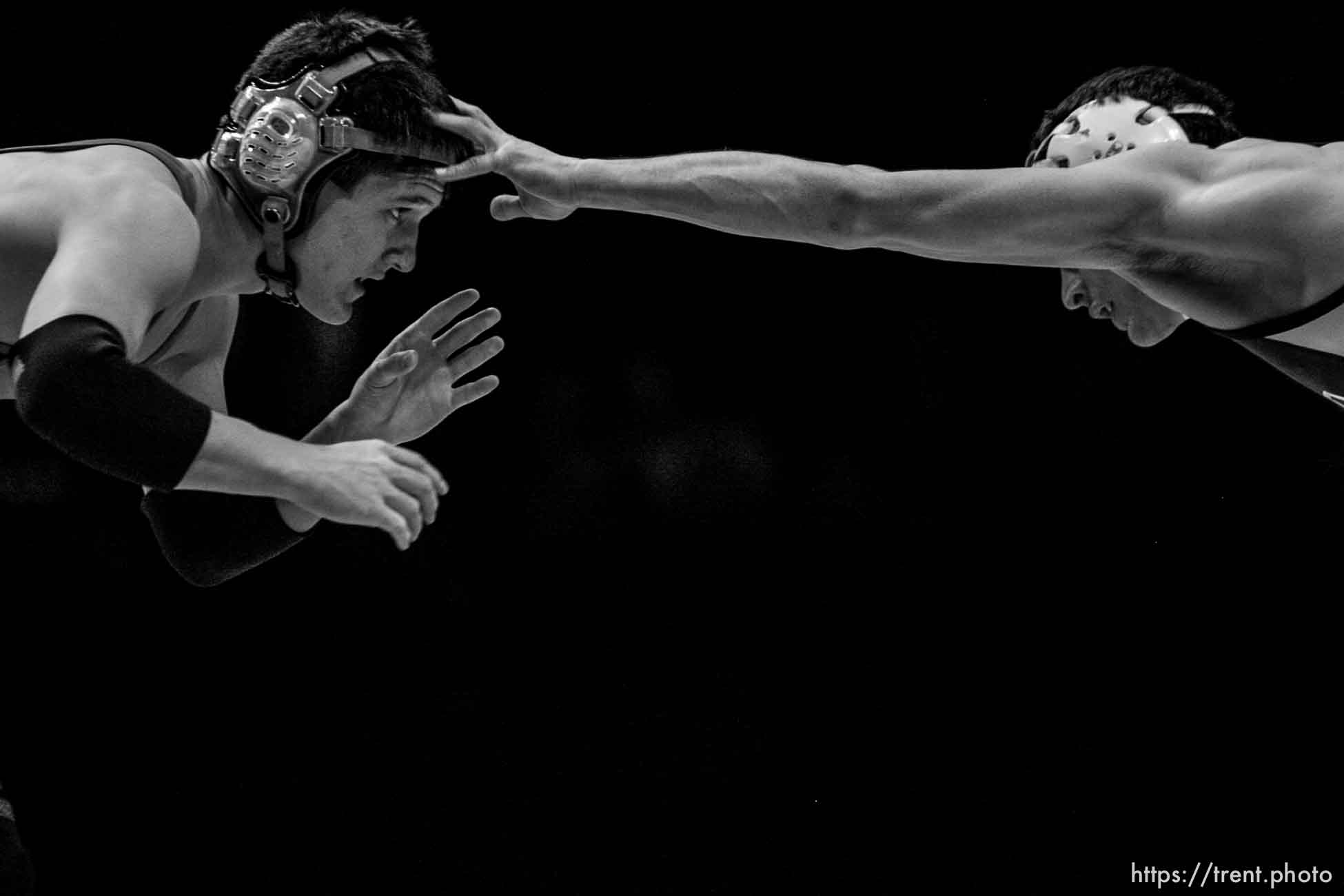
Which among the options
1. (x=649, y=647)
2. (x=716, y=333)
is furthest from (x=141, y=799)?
(x=716, y=333)

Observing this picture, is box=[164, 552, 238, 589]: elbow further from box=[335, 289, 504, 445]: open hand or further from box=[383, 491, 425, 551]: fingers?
box=[383, 491, 425, 551]: fingers

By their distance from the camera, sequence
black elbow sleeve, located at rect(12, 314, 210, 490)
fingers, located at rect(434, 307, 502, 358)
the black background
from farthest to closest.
Answer: the black background
fingers, located at rect(434, 307, 502, 358)
black elbow sleeve, located at rect(12, 314, 210, 490)

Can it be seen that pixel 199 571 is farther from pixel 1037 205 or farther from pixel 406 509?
pixel 1037 205

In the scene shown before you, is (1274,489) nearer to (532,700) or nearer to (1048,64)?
(1048,64)

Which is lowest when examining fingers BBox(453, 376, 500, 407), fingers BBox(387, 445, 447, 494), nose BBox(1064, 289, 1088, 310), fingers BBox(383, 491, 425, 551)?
fingers BBox(383, 491, 425, 551)

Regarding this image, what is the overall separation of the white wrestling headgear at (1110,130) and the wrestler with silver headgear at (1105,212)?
156 mm

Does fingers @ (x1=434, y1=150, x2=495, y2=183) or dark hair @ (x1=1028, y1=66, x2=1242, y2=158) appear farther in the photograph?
dark hair @ (x1=1028, y1=66, x2=1242, y2=158)

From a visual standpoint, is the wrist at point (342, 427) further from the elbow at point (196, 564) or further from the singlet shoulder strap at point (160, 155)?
the singlet shoulder strap at point (160, 155)

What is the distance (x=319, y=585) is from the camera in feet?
12.7

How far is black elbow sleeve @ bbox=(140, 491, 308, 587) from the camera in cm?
252

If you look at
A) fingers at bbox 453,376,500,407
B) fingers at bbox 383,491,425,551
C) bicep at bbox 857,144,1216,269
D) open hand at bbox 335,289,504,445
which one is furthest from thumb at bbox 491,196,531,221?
fingers at bbox 383,491,425,551

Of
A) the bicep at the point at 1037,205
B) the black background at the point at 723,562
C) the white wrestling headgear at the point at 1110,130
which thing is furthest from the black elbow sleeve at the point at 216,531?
the white wrestling headgear at the point at 1110,130

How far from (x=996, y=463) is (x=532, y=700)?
1385 millimetres

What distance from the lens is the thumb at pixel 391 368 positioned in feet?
8.60
